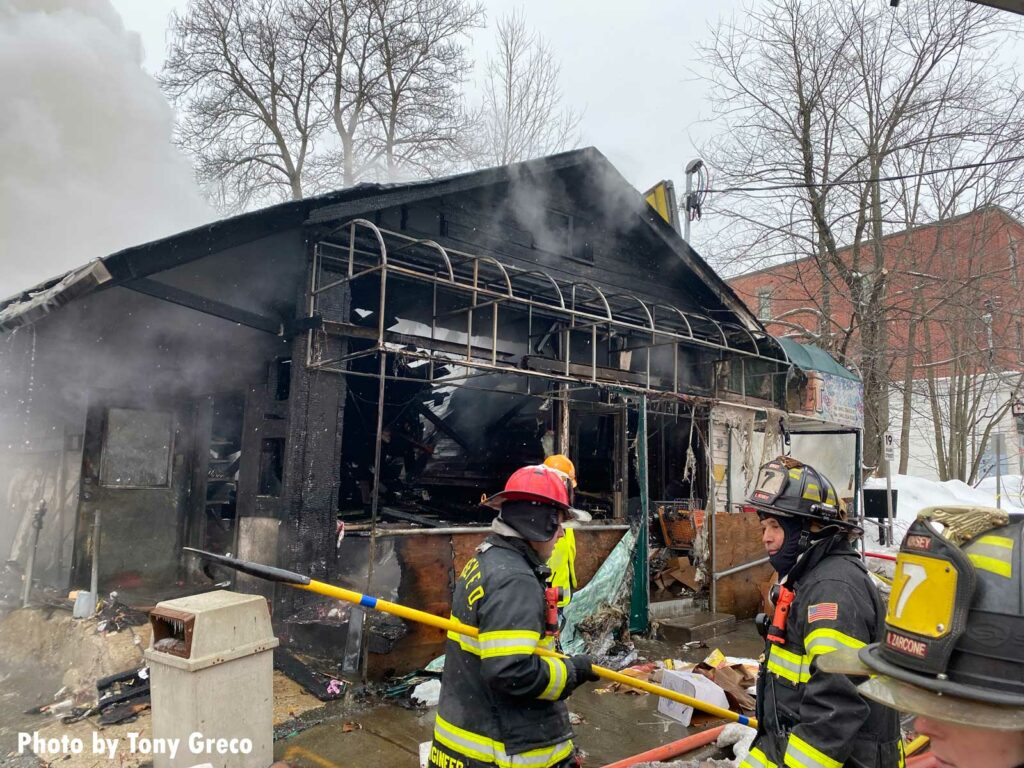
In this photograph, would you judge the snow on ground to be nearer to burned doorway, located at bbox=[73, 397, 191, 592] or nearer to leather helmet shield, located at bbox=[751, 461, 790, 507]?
burned doorway, located at bbox=[73, 397, 191, 592]

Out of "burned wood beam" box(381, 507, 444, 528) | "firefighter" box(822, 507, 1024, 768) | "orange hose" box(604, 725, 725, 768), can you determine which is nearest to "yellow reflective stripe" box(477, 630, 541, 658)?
"firefighter" box(822, 507, 1024, 768)

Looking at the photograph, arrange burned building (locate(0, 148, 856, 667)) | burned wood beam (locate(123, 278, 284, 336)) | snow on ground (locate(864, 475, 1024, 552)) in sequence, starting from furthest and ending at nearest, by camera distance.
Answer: snow on ground (locate(864, 475, 1024, 552)) < burned building (locate(0, 148, 856, 667)) < burned wood beam (locate(123, 278, 284, 336))

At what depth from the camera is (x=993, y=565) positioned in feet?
3.85

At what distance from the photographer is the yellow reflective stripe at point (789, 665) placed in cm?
249

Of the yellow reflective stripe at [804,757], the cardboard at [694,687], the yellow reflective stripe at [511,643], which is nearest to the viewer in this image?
the yellow reflective stripe at [804,757]

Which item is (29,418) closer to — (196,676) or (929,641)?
(196,676)

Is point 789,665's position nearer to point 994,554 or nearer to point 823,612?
point 823,612

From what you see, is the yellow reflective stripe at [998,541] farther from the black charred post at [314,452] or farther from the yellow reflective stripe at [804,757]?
the black charred post at [314,452]

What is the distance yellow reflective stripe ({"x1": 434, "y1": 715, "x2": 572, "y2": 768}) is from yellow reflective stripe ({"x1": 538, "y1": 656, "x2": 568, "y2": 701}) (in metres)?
0.23

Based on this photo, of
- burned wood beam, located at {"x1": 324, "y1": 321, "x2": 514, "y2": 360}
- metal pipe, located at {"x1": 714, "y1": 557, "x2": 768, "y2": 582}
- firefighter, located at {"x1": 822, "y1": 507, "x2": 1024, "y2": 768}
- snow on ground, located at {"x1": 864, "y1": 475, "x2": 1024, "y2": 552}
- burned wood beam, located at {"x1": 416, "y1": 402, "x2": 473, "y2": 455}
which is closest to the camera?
firefighter, located at {"x1": 822, "y1": 507, "x2": 1024, "y2": 768}

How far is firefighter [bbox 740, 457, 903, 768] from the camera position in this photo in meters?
2.22

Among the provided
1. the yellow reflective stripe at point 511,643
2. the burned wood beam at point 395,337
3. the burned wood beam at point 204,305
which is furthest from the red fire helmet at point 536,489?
the burned wood beam at point 204,305

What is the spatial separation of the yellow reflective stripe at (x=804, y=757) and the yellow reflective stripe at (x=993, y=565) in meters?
1.36

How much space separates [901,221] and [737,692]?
16.5m
